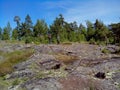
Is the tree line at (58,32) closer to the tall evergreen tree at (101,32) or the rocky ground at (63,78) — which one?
the tall evergreen tree at (101,32)

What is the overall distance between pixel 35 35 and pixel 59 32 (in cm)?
1859

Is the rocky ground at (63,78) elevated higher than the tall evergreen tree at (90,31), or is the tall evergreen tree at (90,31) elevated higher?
the tall evergreen tree at (90,31)

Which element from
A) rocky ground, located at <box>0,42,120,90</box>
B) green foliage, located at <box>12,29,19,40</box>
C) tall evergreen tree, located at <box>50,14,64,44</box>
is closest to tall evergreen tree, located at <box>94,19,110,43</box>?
tall evergreen tree, located at <box>50,14,64,44</box>

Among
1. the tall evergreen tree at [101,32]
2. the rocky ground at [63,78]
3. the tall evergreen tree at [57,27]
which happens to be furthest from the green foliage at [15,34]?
the rocky ground at [63,78]

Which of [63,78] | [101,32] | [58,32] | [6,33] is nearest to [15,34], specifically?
[6,33]

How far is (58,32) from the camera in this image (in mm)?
120562

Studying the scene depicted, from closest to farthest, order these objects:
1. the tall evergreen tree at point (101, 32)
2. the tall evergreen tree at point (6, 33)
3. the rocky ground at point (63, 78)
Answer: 1. the rocky ground at point (63, 78)
2. the tall evergreen tree at point (101, 32)
3. the tall evergreen tree at point (6, 33)

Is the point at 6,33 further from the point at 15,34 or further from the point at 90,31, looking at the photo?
the point at 90,31

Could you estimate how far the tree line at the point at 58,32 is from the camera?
4670 inches

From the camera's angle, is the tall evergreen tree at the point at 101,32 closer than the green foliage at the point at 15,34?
Yes

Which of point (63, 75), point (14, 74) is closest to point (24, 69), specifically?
point (14, 74)

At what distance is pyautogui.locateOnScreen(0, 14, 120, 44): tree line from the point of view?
11862cm

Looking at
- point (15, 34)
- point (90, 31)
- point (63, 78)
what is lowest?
point (63, 78)

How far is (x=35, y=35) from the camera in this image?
135 m
